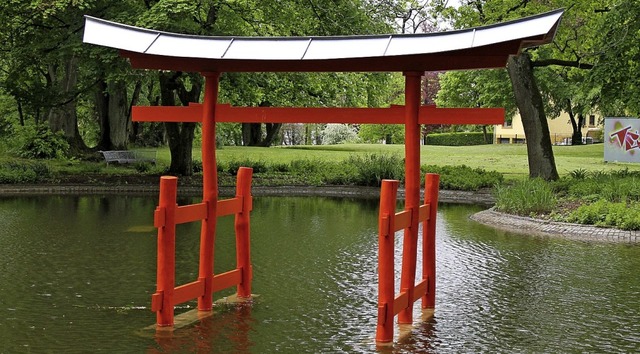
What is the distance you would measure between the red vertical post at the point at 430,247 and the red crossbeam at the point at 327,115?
3.92 ft

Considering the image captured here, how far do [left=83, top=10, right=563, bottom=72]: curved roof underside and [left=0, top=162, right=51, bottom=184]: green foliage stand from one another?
62.9 ft

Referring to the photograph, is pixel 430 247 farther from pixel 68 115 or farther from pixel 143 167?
pixel 68 115

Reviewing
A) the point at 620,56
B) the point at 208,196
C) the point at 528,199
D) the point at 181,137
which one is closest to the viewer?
the point at 208,196

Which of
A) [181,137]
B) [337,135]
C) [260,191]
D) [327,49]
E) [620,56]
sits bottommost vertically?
[260,191]

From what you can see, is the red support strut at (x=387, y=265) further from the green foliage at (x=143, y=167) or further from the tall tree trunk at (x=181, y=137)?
the green foliage at (x=143, y=167)

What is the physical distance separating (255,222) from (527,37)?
12.3 m

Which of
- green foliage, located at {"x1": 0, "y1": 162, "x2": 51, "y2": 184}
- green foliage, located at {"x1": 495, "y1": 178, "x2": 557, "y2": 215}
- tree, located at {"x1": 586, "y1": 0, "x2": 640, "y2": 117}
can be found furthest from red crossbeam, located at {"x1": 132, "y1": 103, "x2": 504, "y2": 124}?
green foliage, located at {"x1": 0, "y1": 162, "x2": 51, "y2": 184}

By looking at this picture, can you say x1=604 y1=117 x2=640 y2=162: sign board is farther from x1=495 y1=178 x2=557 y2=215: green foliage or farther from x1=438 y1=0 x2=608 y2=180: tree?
x1=495 y1=178 x2=557 y2=215: green foliage

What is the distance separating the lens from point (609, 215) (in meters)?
18.1

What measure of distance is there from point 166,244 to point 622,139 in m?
25.9

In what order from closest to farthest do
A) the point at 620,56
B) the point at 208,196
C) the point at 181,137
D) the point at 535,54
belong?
the point at 208,196, the point at 620,56, the point at 535,54, the point at 181,137

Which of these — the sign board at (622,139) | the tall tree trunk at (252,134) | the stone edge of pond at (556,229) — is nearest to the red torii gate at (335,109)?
the stone edge of pond at (556,229)

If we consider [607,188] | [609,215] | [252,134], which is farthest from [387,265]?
[252,134]

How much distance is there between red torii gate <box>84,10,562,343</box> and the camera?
8672mm
